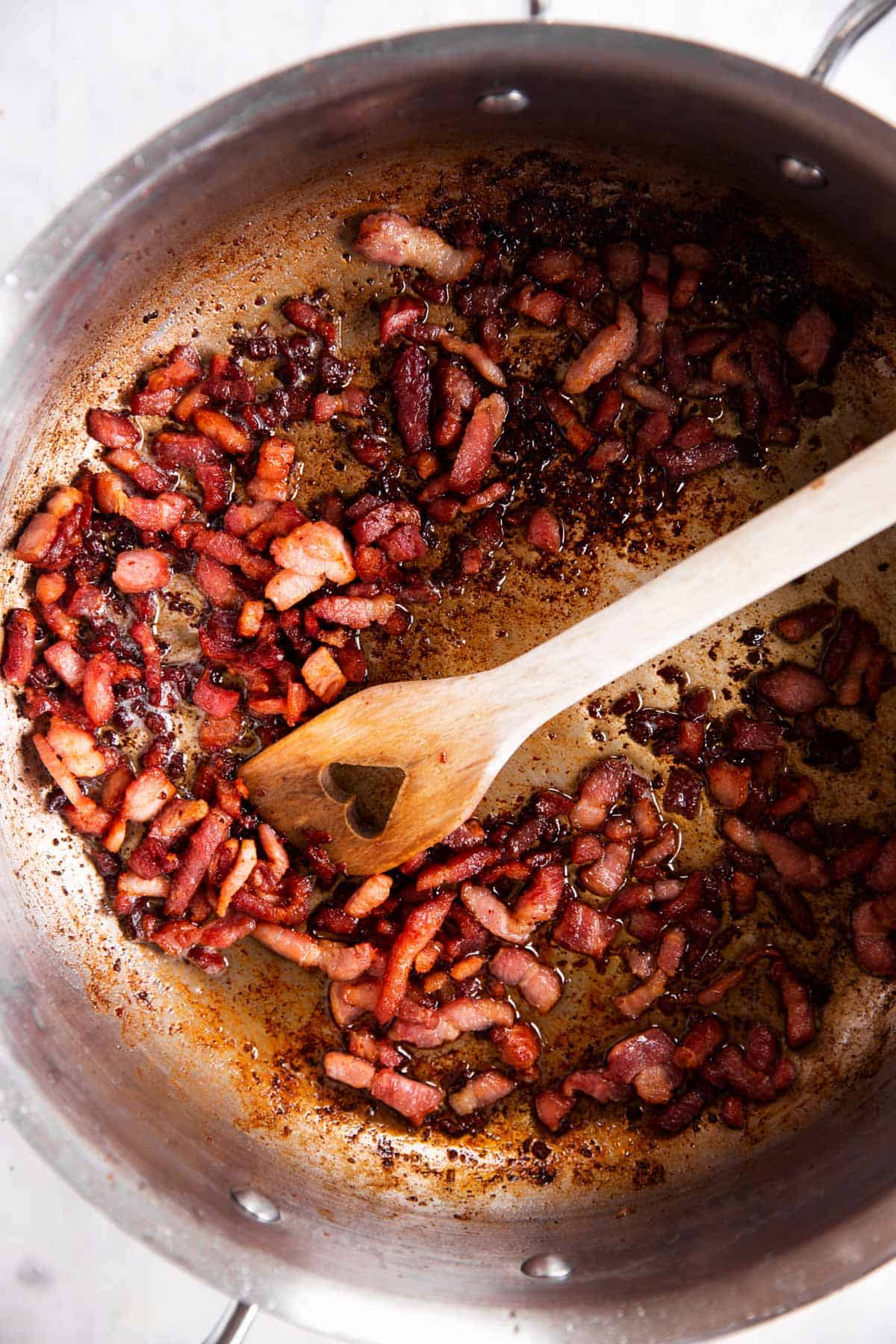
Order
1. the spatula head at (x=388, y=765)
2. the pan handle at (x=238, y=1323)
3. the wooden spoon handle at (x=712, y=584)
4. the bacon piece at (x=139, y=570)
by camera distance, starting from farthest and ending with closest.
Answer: the bacon piece at (x=139, y=570) < the spatula head at (x=388, y=765) < the pan handle at (x=238, y=1323) < the wooden spoon handle at (x=712, y=584)

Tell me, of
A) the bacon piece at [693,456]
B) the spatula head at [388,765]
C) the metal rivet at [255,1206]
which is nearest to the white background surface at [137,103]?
the metal rivet at [255,1206]

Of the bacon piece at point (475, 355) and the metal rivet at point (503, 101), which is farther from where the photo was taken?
the bacon piece at point (475, 355)

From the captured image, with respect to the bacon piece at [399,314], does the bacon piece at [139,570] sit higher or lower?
lower

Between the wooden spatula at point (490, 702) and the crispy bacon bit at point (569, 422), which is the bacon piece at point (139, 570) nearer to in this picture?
the wooden spatula at point (490, 702)

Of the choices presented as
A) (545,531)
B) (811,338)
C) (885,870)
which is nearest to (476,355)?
(545,531)

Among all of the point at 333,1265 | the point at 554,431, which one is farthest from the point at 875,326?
the point at 333,1265

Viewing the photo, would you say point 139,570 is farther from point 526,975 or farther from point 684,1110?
point 684,1110

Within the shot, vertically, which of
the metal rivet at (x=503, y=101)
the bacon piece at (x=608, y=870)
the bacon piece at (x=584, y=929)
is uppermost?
the metal rivet at (x=503, y=101)
